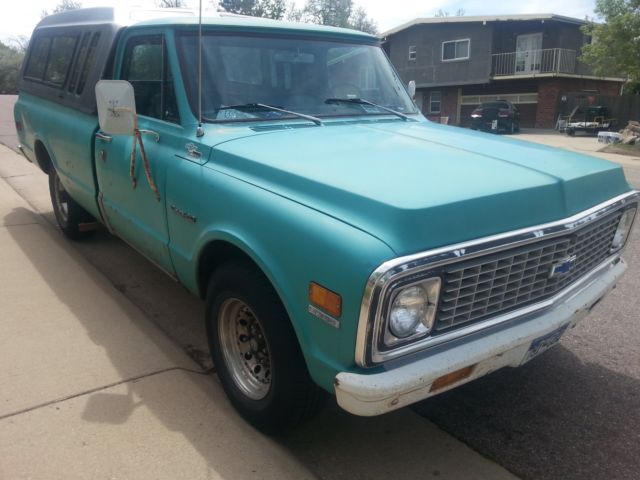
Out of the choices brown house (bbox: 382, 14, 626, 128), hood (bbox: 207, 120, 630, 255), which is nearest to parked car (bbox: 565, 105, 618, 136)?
brown house (bbox: 382, 14, 626, 128)

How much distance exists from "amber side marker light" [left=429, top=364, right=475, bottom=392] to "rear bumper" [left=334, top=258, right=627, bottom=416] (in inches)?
0.8

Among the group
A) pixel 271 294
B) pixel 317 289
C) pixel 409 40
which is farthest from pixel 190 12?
pixel 409 40

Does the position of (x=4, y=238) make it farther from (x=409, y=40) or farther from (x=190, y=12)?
(x=409, y=40)

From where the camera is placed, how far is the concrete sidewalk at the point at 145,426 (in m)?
2.53

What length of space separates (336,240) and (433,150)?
39.4 inches

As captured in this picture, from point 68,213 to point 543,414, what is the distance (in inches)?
178

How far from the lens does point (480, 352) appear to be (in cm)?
217

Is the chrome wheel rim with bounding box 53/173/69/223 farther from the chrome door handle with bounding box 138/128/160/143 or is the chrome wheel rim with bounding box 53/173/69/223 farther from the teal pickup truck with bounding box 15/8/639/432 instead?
the chrome door handle with bounding box 138/128/160/143

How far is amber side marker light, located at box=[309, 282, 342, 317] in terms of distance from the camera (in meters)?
2.01

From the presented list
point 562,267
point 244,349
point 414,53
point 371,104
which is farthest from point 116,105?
point 414,53

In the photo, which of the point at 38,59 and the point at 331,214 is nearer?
the point at 331,214

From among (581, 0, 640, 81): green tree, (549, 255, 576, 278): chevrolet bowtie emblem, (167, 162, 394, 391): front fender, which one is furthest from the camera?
(581, 0, 640, 81): green tree

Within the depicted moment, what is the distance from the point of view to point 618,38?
2008 centimetres

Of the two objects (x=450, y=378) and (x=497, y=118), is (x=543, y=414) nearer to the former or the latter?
(x=450, y=378)
